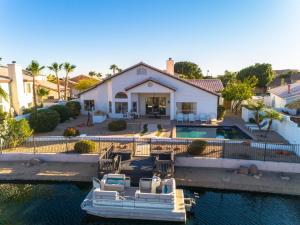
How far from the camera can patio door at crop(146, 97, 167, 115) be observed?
3328 cm

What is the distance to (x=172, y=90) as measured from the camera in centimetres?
2962

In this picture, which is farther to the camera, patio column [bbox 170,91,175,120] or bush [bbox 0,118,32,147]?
patio column [bbox 170,91,175,120]

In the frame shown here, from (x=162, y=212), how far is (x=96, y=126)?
59.9 feet

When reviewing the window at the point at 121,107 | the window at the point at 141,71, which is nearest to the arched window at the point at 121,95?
the window at the point at 121,107

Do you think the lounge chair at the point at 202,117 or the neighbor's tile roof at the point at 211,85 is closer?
the lounge chair at the point at 202,117

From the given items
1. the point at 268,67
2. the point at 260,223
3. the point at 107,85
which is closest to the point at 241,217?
the point at 260,223

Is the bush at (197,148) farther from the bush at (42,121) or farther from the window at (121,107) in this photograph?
the window at (121,107)

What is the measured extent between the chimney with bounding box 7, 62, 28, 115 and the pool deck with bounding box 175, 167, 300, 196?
2619 centimetres

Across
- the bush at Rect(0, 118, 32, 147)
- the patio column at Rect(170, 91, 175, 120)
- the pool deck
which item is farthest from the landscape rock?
the bush at Rect(0, 118, 32, 147)

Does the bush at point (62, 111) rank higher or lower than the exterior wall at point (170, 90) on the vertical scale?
lower

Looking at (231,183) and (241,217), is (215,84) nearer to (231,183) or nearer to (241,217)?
(231,183)

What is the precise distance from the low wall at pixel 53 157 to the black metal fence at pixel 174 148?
563 millimetres

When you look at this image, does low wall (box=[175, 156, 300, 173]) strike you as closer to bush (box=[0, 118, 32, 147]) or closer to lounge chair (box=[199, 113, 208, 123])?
bush (box=[0, 118, 32, 147])

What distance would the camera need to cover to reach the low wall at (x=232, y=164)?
51.9ft
